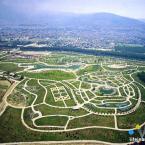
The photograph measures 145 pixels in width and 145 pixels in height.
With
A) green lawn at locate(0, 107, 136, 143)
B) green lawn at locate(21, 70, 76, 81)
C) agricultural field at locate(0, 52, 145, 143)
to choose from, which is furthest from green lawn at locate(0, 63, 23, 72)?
green lawn at locate(0, 107, 136, 143)

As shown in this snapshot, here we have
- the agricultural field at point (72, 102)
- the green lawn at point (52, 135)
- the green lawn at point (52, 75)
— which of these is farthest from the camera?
the green lawn at point (52, 75)

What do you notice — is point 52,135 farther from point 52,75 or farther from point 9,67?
point 9,67

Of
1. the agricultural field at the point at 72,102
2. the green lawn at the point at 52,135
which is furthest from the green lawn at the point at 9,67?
the green lawn at the point at 52,135

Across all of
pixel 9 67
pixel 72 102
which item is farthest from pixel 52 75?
pixel 72 102

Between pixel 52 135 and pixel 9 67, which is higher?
pixel 52 135

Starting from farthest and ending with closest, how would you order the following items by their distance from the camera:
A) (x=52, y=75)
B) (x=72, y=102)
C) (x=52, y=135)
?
(x=52, y=75) < (x=72, y=102) < (x=52, y=135)

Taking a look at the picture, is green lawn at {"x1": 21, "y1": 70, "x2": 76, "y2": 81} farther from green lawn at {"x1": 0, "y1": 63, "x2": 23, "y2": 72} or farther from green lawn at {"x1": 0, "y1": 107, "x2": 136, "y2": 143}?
green lawn at {"x1": 0, "y1": 107, "x2": 136, "y2": 143}

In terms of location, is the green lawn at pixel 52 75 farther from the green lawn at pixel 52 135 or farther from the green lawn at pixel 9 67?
the green lawn at pixel 52 135

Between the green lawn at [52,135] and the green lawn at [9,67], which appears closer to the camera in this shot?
the green lawn at [52,135]

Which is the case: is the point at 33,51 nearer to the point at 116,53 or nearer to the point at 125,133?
the point at 116,53
